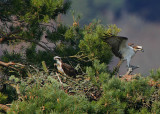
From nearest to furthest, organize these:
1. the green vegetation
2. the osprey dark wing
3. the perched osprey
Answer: the green vegetation → the perched osprey → the osprey dark wing

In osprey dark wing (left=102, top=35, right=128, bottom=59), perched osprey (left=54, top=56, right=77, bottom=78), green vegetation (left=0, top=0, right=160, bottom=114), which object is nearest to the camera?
green vegetation (left=0, top=0, right=160, bottom=114)

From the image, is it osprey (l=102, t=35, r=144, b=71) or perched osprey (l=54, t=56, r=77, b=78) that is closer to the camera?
perched osprey (l=54, t=56, r=77, b=78)

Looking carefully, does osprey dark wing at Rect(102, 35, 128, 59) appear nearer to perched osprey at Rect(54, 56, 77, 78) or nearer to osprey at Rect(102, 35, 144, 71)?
osprey at Rect(102, 35, 144, 71)

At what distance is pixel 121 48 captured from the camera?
25.1ft

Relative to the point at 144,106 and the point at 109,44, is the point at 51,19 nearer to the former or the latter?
the point at 109,44

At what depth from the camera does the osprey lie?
7.21m

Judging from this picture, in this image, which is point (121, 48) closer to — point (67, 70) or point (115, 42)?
point (115, 42)

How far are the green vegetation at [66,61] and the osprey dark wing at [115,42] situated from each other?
0.50ft

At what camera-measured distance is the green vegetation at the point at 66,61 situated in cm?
482

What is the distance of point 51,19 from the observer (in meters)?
7.76

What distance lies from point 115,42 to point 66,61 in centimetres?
137

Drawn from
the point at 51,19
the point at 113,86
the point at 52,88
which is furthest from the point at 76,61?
the point at 52,88

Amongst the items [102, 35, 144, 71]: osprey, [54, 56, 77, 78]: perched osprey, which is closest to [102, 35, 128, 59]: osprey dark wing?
[102, 35, 144, 71]: osprey

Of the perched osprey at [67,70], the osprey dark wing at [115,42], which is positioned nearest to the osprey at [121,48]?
the osprey dark wing at [115,42]
